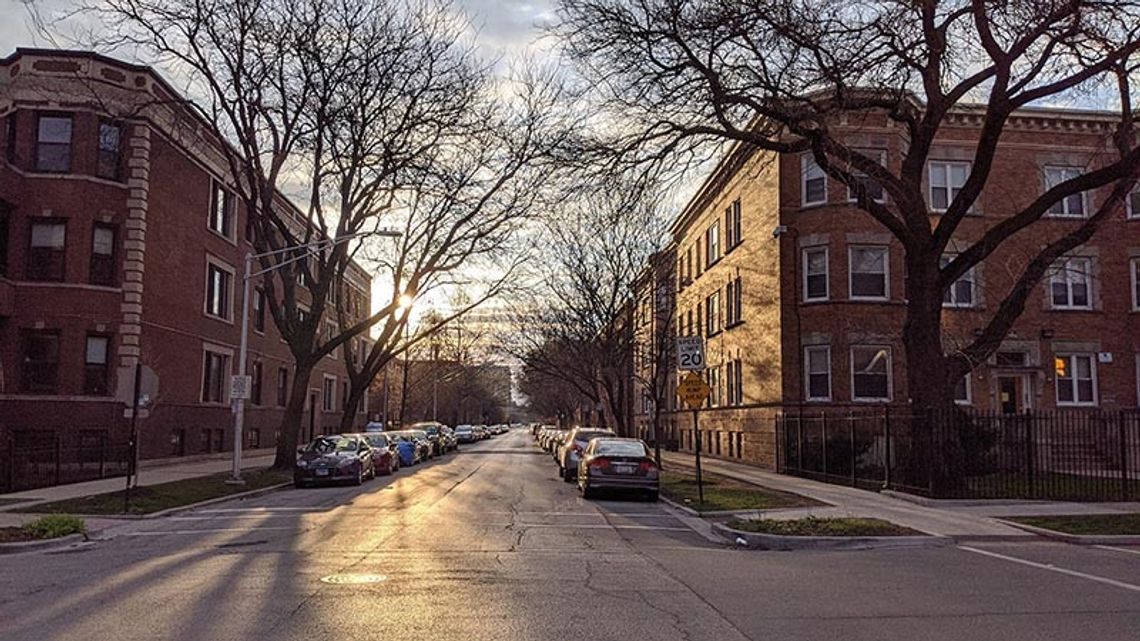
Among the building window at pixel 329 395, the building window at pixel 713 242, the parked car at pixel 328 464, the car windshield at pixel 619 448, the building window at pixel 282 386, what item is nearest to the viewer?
the car windshield at pixel 619 448

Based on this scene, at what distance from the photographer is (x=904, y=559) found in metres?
12.5

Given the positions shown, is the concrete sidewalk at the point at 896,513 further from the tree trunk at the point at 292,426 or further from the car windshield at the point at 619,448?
the tree trunk at the point at 292,426

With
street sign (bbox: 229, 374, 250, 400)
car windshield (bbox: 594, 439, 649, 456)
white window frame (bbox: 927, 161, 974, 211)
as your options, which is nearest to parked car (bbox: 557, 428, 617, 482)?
car windshield (bbox: 594, 439, 649, 456)

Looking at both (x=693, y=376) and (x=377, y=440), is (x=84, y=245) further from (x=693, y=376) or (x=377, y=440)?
(x=693, y=376)

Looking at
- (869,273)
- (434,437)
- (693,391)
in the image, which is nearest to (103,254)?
(434,437)

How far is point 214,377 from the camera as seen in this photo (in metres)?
39.2

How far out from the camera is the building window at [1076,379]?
107 ft

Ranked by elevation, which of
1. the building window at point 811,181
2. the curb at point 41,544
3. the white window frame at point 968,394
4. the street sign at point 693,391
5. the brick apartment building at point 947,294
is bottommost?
the curb at point 41,544

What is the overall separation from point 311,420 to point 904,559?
1753 inches

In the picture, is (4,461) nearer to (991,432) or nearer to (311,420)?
(991,432)

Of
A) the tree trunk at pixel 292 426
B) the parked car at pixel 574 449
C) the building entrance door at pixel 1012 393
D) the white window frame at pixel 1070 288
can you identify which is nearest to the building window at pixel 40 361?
the tree trunk at pixel 292 426

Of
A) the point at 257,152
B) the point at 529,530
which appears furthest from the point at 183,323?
the point at 529,530

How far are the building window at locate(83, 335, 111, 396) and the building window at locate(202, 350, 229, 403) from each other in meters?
6.76

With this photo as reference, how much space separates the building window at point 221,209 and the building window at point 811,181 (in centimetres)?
2211
